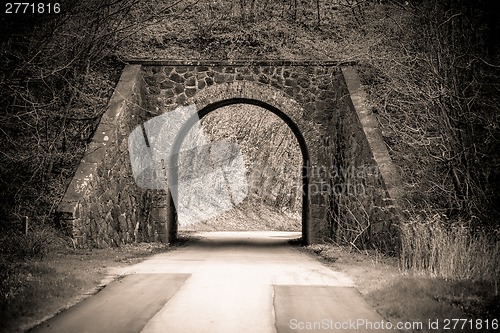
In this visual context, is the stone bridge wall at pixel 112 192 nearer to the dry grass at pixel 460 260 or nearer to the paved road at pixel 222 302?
the paved road at pixel 222 302

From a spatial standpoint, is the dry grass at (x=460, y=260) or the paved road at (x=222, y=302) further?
the dry grass at (x=460, y=260)

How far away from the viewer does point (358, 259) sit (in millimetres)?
11750

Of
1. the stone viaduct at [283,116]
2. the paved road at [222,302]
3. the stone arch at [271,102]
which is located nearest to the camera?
the paved road at [222,302]

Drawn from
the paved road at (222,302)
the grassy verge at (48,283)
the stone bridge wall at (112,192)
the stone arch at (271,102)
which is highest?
the stone arch at (271,102)

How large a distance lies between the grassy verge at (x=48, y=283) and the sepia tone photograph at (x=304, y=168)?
39 mm

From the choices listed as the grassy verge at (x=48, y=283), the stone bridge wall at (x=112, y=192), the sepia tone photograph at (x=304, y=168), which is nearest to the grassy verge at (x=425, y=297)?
the sepia tone photograph at (x=304, y=168)

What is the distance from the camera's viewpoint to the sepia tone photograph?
6.96 meters

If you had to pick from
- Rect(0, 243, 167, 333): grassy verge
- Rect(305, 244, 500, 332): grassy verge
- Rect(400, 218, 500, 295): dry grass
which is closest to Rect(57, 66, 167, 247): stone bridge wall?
Rect(0, 243, 167, 333): grassy verge

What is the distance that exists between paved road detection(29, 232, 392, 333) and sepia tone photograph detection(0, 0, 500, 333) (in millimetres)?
41

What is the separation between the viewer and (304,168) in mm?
17250

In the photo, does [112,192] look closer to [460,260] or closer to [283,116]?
[283,116]

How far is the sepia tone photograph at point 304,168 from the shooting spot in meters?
6.96

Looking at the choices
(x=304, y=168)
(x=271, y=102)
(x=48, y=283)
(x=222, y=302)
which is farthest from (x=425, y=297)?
(x=271, y=102)

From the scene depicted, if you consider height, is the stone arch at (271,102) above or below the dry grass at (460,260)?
above
